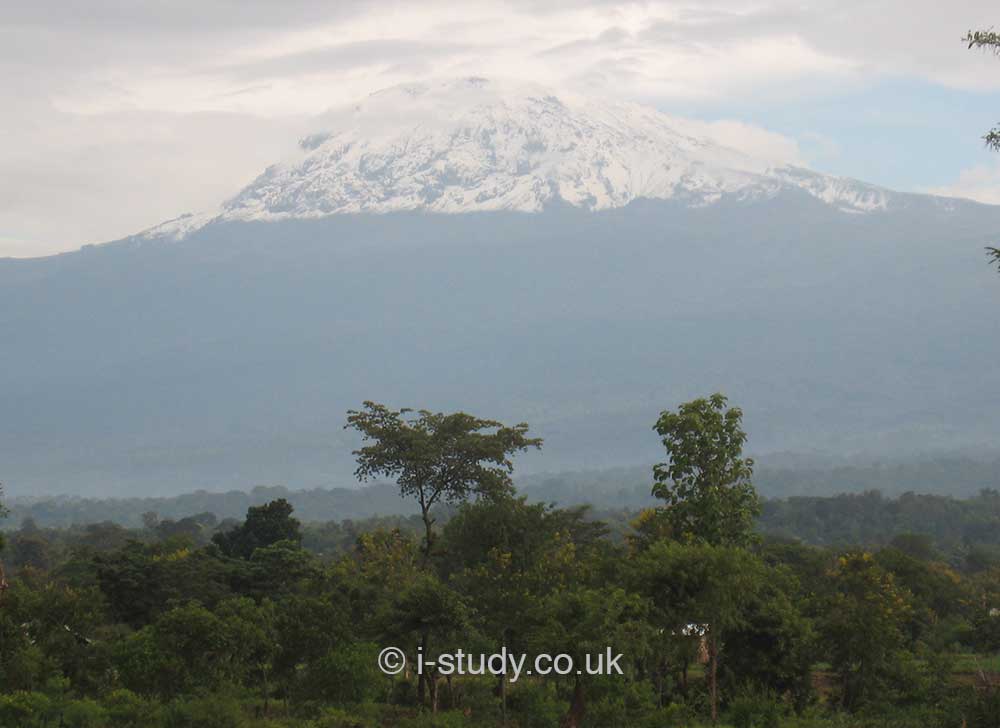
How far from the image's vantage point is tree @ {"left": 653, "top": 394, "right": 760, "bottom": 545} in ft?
101

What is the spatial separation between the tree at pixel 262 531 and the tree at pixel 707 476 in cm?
2436

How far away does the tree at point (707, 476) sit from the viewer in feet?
101

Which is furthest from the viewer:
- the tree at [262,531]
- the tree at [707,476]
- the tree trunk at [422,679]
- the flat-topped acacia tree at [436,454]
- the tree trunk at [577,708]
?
the tree at [262,531]

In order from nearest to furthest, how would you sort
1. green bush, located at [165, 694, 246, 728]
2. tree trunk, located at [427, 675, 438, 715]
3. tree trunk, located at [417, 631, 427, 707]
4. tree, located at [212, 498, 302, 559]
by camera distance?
green bush, located at [165, 694, 246, 728] → tree trunk, located at [427, 675, 438, 715] → tree trunk, located at [417, 631, 427, 707] → tree, located at [212, 498, 302, 559]

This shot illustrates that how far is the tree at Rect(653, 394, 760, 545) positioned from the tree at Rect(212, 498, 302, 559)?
24357 mm

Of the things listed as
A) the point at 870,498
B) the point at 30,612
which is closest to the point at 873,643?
the point at 30,612

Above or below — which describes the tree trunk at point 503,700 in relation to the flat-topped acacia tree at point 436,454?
below

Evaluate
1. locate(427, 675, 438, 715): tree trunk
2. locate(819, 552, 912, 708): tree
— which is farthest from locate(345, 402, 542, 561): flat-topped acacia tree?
locate(819, 552, 912, 708): tree

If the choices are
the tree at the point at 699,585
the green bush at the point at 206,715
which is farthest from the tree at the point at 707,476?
the green bush at the point at 206,715

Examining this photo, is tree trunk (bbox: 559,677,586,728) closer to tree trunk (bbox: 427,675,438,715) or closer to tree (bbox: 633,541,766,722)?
tree (bbox: 633,541,766,722)

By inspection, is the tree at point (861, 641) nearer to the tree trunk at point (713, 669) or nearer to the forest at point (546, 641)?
the forest at point (546, 641)

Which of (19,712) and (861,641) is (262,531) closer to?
(19,712)

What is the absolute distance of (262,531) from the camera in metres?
53.5

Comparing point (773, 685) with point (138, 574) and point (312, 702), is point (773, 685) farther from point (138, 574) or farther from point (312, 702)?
point (138, 574)
